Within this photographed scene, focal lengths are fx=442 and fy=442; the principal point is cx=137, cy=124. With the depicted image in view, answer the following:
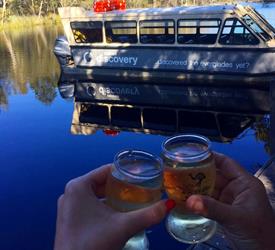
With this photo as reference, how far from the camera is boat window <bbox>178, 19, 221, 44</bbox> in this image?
11.4 metres

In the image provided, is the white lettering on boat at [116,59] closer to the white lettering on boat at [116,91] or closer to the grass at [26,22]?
the white lettering on boat at [116,91]

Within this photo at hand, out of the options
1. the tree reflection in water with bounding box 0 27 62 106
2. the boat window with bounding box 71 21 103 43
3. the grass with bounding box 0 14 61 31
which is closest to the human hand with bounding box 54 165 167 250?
the tree reflection in water with bounding box 0 27 62 106

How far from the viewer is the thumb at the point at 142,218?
4.05 ft

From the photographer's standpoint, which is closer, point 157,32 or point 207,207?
point 207,207

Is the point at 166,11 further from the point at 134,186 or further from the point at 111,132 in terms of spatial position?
the point at 134,186

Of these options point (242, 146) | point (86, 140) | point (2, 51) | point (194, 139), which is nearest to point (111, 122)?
point (86, 140)

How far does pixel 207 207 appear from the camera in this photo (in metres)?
1.33

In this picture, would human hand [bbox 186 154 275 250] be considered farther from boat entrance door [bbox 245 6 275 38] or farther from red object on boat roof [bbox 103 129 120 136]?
boat entrance door [bbox 245 6 275 38]

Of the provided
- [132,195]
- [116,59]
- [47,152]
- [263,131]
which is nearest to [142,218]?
[132,195]

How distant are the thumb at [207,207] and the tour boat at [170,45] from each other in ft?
32.0

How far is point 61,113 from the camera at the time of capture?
1041cm

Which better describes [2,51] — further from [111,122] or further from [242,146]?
[242,146]

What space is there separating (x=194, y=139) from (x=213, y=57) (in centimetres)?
993

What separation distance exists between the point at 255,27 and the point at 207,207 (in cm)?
1029
